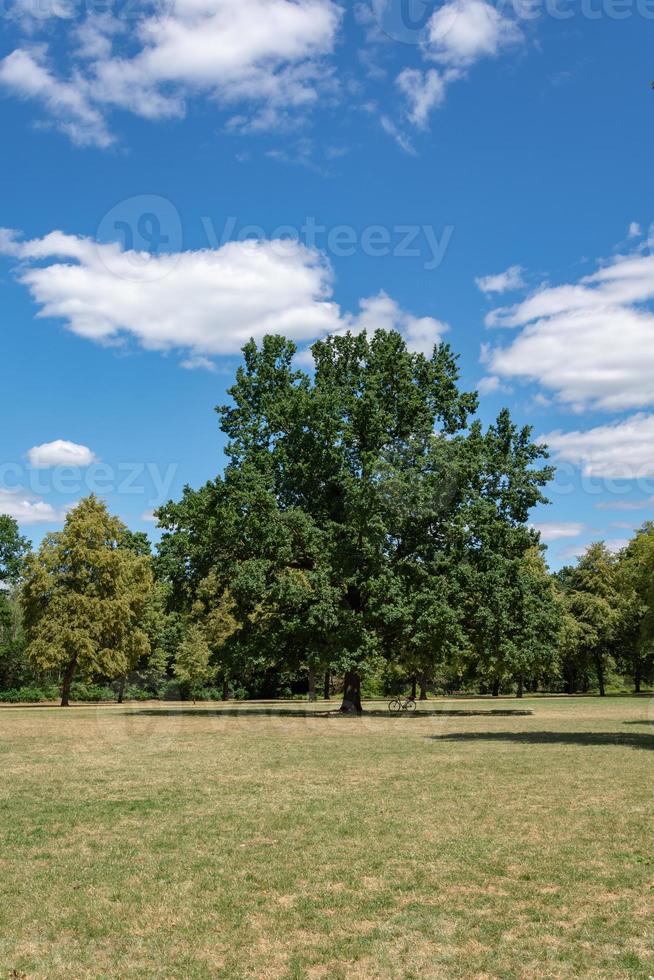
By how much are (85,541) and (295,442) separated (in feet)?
73.6

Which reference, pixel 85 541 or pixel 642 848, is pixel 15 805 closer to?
pixel 642 848

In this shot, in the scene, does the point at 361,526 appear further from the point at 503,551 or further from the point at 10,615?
the point at 10,615

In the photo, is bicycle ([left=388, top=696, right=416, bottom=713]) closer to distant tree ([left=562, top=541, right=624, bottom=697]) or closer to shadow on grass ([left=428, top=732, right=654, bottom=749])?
shadow on grass ([left=428, top=732, right=654, bottom=749])

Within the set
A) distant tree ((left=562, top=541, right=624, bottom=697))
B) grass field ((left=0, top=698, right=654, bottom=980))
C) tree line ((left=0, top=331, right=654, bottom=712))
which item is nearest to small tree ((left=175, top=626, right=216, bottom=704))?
tree line ((left=0, top=331, right=654, bottom=712))

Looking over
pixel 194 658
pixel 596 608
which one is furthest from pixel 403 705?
pixel 596 608

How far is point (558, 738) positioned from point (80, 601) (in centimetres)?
3662

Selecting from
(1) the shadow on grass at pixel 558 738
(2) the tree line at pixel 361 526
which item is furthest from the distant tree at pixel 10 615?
(1) the shadow on grass at pixel 558 738

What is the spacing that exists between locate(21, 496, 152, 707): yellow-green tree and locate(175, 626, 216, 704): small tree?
34.8 feet

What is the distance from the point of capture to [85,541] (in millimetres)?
56500

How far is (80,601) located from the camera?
54.9 metres

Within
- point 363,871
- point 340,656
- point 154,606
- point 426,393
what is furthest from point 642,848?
point 154,606

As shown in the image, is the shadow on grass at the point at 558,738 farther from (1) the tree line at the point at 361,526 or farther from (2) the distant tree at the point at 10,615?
(2) the distant tree at the point at 10,615

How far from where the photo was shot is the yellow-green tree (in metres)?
53.5

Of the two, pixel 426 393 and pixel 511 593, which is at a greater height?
pixel 426 393
